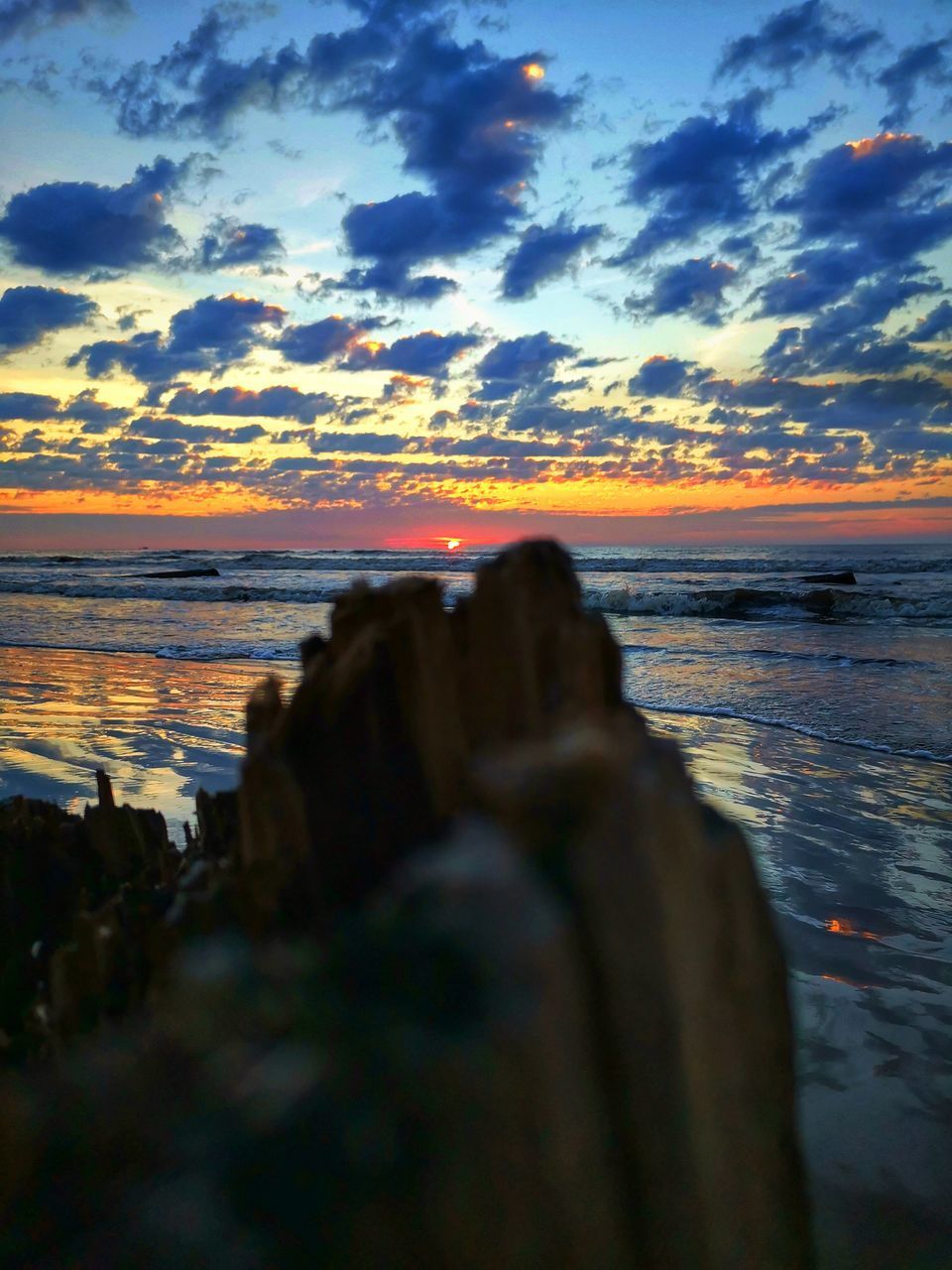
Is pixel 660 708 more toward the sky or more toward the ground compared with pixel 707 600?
more toward the ground

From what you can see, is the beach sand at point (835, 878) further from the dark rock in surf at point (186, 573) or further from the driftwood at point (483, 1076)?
the dark rock in surf at point (186, 573)

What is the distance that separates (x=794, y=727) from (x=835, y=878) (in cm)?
364

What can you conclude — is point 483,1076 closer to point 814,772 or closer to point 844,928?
point 844,928

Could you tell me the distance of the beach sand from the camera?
1696 mm

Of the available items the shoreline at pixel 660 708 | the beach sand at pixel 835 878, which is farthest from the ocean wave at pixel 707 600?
the beach sand at pixel 835 878

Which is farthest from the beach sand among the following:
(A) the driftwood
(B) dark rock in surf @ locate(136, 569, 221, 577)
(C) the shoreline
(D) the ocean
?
(B) dark rock in surf @ locate(136, 569, 221, 577)

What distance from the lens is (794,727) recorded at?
7.06 metres

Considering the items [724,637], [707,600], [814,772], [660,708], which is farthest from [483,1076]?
[707,600]

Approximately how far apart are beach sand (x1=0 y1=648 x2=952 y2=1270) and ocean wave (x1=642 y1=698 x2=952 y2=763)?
0.49 feet

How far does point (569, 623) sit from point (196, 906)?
62 centimetres

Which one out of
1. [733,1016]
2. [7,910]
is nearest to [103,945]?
[7,910]

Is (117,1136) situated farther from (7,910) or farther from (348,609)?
(7,910)

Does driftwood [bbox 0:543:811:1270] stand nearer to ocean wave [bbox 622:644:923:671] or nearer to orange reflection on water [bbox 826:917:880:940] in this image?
orange reflection on water [bbox 826:917:880:940]

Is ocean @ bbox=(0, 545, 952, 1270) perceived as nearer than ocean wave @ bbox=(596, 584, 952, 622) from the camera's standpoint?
Yes
